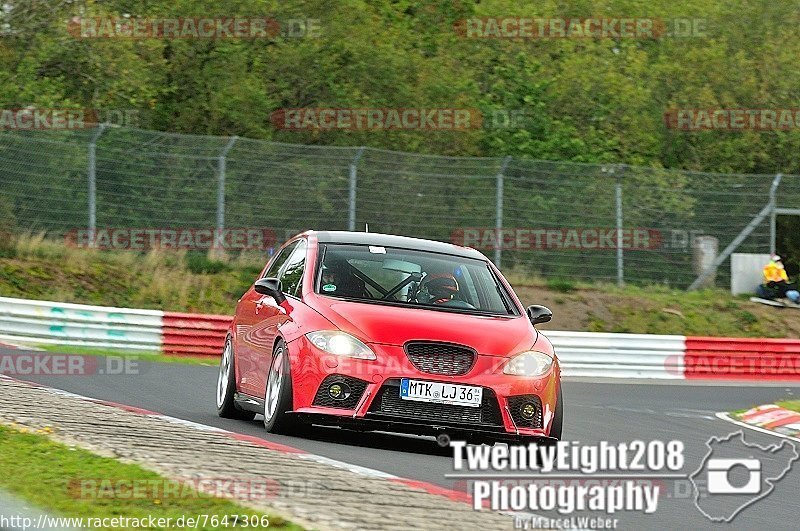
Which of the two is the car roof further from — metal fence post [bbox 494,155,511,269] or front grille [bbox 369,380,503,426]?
metal fence post [bbox 494,155,511,269]

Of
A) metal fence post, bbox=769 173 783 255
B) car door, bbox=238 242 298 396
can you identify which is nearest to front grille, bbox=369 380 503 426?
car door, bbox=238 242 298 396

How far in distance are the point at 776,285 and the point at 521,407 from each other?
964 inches

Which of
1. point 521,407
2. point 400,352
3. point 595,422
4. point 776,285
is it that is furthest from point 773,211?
point 400,352

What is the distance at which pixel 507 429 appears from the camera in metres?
9.84

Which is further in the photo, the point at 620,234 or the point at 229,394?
the point at 620,234

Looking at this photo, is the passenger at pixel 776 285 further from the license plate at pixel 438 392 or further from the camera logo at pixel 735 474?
the license plate at pixel 438 392

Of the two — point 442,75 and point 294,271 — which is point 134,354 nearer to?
point 294,271

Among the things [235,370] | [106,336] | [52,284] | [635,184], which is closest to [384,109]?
[635,184]

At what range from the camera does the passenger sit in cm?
3281

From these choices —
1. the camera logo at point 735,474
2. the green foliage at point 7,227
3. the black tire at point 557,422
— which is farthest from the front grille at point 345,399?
the green foliage at point 7,227

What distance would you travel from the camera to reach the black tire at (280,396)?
9984mm

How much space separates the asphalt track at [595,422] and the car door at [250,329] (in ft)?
1.14

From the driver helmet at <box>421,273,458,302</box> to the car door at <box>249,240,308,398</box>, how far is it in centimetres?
92

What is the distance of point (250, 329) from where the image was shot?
11531mm
